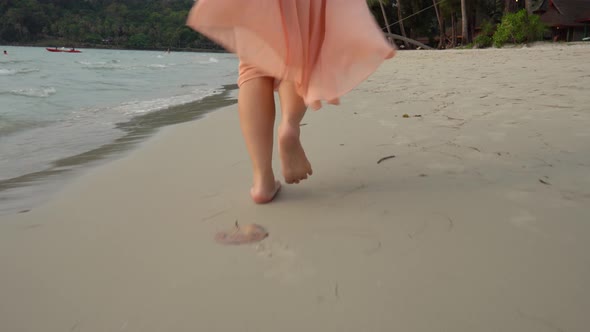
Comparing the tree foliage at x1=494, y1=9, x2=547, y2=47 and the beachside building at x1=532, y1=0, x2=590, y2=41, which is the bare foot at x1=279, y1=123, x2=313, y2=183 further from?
the beachside building at x1=532, y1=0, x2=590, y2=41

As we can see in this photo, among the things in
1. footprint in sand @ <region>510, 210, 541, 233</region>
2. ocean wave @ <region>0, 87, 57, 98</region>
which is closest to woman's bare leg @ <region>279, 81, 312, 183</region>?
footprint in sand @ <region>510, 210, 541, 233</region>

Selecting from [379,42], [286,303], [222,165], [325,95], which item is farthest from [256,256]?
[222,165]

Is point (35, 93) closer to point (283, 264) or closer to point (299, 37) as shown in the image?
point (299, 37)

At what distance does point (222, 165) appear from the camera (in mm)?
1622

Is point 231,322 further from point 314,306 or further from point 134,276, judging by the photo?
point 134,276

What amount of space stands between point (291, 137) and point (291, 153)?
0.15ft

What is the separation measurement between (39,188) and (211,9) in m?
0.95

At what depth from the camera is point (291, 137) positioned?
1.17 metres

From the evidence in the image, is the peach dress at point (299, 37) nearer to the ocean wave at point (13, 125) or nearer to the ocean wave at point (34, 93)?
the ocean wave at point (13, 125)

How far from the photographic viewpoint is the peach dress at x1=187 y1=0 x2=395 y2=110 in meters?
1.12

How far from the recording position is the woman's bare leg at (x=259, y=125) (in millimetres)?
1155

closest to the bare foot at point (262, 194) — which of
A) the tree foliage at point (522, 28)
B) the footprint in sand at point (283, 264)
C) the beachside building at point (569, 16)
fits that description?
the footprint in sand at point (283, 264)

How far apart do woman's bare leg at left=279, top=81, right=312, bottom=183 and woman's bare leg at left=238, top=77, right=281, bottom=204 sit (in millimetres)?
39

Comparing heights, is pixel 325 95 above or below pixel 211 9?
below
